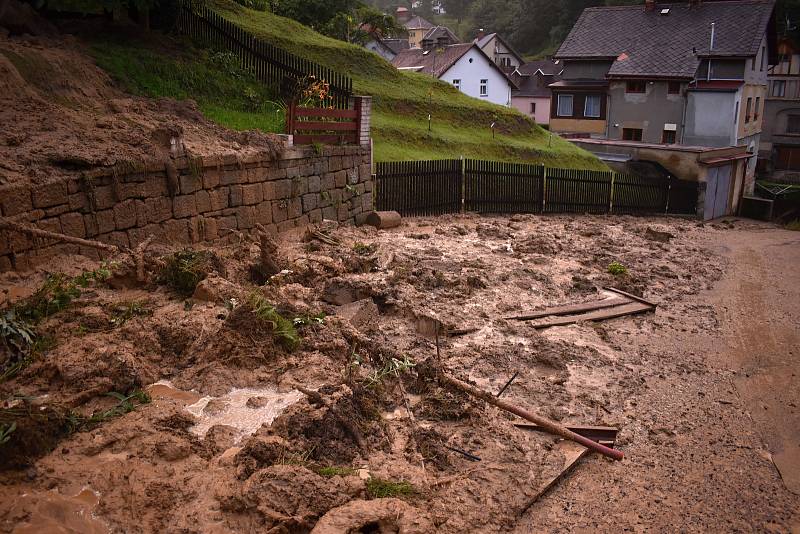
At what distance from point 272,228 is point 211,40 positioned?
19.0 ft

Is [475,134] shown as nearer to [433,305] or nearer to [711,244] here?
[711,244]

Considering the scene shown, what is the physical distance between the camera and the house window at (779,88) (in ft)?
135

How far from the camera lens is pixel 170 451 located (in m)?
5.43

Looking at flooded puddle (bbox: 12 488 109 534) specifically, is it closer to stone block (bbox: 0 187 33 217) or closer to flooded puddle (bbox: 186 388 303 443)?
flooded puddle (bbox: 186 388 303 443)

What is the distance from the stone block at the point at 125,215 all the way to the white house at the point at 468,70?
1467 inches

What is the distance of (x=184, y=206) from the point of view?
10.2 m

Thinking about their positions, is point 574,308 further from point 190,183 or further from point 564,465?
point 190,183

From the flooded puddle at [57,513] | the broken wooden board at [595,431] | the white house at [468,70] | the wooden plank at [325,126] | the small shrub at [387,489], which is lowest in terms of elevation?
the broken wooden board at [595,431]

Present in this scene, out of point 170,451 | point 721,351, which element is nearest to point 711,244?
point 721,351

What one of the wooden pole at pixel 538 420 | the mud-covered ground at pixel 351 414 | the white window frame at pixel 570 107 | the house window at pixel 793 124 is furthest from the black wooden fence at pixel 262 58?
the house window at pixel 793 124

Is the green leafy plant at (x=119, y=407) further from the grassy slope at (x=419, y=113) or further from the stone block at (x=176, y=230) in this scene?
the grassy slope at (x=419, y=113)

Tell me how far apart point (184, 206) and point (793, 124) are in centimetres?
4188

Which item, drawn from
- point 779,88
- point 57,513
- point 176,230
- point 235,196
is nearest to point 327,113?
point 235,196

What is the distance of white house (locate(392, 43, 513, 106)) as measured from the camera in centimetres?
4462
